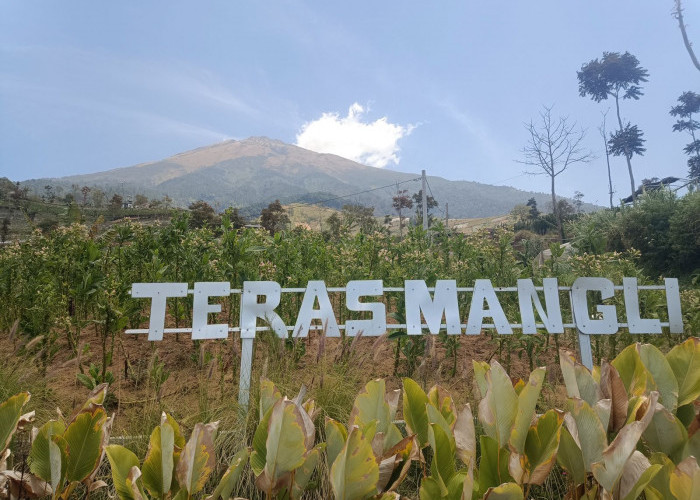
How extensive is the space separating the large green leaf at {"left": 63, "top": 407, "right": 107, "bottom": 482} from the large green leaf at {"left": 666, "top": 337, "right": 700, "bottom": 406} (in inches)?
63.5

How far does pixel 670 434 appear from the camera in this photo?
1.02m

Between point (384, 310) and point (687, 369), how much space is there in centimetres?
178

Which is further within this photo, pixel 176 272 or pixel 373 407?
pixel 176 272

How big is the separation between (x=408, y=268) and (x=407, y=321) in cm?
148

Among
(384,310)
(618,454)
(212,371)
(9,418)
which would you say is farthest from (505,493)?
(384,310)

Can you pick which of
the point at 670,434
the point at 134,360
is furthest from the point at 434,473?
the point at 134,360

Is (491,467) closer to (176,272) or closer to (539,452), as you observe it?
(539,452)

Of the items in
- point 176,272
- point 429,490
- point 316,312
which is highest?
point 176,272

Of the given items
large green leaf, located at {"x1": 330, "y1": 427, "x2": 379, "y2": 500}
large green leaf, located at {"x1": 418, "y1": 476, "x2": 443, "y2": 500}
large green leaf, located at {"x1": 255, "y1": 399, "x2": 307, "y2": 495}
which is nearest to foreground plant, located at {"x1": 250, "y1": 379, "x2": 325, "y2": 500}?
large green leaf, located at {"x1": 255, "y1": 399, "x2": 307, "y2": 495}

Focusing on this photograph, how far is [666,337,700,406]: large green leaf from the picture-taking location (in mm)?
1160

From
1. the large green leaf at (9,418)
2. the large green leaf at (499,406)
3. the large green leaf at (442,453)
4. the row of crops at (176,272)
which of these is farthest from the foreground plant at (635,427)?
the row of crops at (176,272)

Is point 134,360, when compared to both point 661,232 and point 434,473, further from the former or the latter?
point 661,232

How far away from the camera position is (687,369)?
1189mm

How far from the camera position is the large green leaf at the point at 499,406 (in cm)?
102
